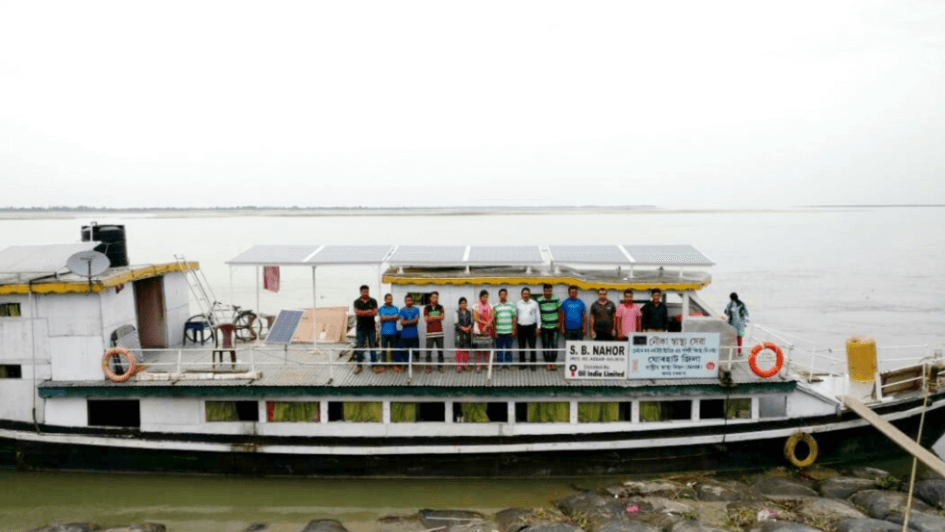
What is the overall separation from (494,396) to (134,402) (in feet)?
25.4

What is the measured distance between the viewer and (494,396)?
13047mm

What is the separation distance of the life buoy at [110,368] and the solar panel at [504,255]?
23.3ft

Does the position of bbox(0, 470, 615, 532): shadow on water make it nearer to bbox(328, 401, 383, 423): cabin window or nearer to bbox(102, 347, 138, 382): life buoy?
bbox(328, 401, 383, 423): cabin window

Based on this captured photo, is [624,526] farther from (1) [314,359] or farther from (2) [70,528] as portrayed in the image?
(2) [70,528]

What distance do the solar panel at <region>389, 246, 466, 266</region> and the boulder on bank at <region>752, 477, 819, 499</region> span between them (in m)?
7.47

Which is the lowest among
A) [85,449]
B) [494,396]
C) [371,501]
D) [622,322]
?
[371,501]

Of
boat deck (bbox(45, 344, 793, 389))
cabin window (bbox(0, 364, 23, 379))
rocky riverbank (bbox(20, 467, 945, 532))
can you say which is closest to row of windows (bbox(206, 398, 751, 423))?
boat deck (bbox(45, 344, 793, 389))

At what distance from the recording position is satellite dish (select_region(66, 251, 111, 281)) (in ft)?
43.2

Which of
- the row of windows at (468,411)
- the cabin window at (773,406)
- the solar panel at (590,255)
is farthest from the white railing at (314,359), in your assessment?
the cabin window at (773,406)

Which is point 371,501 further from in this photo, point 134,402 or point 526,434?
point 134,402

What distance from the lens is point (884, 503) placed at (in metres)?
11.9

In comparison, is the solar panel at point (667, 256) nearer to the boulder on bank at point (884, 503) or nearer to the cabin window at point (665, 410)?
the cabin window at point (665, 410)

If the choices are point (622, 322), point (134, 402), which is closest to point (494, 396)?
point (622, 322)

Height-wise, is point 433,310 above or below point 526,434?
above
